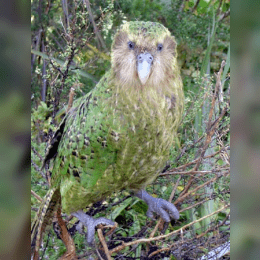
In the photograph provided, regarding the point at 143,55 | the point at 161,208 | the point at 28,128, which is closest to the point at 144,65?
the point at 143,55

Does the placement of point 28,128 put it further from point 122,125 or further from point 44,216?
point 44,216

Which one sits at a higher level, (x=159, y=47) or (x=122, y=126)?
(x=159, y=47)

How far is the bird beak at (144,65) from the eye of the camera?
2.52 ft

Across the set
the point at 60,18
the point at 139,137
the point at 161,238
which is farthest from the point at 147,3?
the point at 161,238

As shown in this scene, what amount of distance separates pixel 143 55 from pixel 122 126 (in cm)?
17

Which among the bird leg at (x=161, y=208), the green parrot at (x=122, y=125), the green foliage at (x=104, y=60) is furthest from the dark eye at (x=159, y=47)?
the bird leg at (x=161, y=208)

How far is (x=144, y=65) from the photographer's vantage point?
2.52 feet

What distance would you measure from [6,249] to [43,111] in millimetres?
444

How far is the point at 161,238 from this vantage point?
3.02 ft

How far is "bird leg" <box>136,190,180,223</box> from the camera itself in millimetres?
966

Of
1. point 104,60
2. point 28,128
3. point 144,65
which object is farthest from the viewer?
point 104,60

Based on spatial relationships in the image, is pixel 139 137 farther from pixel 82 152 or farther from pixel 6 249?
pixel 6 249

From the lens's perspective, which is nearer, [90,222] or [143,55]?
[143,55]

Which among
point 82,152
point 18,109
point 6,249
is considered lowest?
point 6,249
